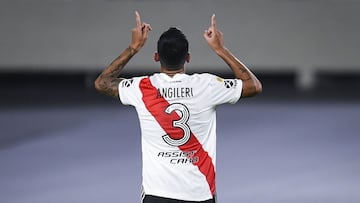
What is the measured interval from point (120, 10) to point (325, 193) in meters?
7.58

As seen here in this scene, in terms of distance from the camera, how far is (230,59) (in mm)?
3824

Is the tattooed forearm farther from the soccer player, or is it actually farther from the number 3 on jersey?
the number 3 on jersey

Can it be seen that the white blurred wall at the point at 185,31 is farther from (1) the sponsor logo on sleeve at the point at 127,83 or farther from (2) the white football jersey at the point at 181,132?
(2) the white football jersey at the point at 181,132

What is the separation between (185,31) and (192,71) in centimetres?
94

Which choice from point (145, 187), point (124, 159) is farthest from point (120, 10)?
point (145, 187)

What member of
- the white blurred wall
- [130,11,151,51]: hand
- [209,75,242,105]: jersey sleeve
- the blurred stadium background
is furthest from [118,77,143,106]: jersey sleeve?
the white blurred wall

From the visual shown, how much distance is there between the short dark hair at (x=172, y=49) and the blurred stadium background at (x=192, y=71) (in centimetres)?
467

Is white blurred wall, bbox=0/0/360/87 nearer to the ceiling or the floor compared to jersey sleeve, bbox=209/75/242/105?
nearer to the ceiling

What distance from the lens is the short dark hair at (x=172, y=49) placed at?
3623 millimetres

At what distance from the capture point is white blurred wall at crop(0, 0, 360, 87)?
13781mm

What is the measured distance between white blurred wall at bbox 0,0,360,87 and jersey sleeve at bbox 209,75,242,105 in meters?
10.1

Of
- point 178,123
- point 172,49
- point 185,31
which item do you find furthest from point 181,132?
point 185,31

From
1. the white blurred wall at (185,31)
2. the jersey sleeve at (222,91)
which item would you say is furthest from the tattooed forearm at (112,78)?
the white blurred wall at (185,31)

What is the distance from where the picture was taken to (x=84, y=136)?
10.3 metres
